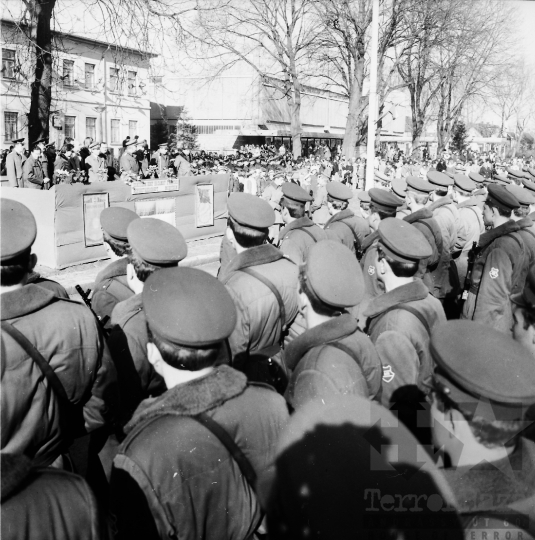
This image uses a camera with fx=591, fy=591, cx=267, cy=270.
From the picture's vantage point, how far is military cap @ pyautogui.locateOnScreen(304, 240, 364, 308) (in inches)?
112

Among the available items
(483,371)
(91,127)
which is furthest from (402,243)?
(91,127)

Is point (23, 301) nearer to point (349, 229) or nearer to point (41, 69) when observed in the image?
point (349, 229)

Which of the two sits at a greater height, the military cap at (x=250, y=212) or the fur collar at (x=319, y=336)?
the military cap at (x=250, y=212)

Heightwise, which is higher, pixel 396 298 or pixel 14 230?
pixel 14 230

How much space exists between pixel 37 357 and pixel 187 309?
0.84 m

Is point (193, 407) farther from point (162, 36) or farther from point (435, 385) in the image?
point (162, 36)

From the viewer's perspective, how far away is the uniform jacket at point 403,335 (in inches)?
122

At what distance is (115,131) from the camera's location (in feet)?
153

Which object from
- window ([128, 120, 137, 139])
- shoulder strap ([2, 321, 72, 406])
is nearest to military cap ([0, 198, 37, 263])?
shoulder strap ([2, 321, 72, 406])

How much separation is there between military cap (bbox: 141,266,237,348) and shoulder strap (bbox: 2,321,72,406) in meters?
0.65

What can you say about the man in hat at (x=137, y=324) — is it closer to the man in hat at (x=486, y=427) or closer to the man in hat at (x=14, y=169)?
the man in hat at (x=486, y=427)

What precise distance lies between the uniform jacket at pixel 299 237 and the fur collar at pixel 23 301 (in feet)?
11.2

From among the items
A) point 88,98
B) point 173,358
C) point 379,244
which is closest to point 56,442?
point 173,358

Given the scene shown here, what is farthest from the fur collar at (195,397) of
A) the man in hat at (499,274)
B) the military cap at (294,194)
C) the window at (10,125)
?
the window at (10,125)
